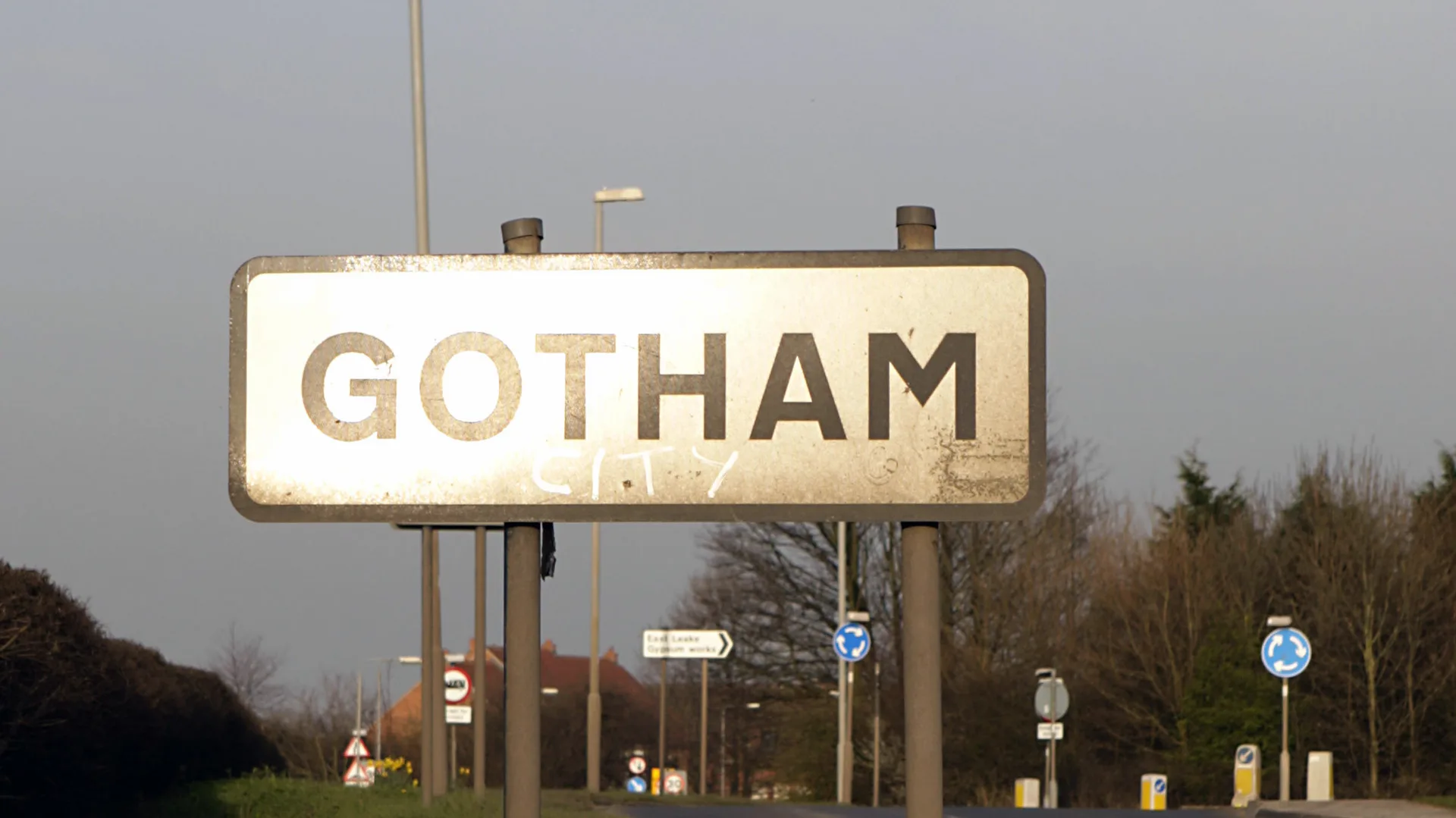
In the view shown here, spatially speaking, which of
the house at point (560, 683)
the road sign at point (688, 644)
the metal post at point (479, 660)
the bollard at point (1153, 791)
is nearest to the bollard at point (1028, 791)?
the bollard at point (1153, 791)

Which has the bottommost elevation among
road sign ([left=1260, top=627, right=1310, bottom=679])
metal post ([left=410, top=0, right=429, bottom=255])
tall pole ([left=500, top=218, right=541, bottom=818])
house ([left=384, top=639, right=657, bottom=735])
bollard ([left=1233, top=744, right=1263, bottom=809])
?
house ([left=384, top=639, right=657, bottom=735])

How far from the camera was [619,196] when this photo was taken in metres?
32.2

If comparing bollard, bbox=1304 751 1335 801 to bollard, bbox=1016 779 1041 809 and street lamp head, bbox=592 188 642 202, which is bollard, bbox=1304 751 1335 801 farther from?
street lamp head, bbox=592 188 642 202

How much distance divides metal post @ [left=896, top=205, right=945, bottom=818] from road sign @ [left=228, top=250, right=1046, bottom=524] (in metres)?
0.08

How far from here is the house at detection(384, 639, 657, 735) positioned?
79.3 meters

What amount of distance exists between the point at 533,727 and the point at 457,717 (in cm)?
2543

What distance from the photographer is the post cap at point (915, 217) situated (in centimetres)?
409

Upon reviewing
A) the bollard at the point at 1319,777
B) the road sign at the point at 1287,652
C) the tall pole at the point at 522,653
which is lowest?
the bollard at the point at 1319,777

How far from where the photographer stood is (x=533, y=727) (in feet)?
13.4

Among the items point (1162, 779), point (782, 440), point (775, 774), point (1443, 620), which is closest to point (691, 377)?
point (782, 440)

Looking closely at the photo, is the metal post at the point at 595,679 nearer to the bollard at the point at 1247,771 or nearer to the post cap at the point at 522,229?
the bollard at the point at 1247,771

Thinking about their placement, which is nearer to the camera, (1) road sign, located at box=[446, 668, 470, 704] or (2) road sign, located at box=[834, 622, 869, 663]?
(1) road sign, located at box=[446, 668, 470, 704]

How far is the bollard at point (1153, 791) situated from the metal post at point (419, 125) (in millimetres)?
17841

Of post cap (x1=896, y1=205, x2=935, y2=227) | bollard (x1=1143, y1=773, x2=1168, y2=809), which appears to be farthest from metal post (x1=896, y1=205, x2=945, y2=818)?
bollard (x1=1143, y1=773, x2=1168, y2=809)
